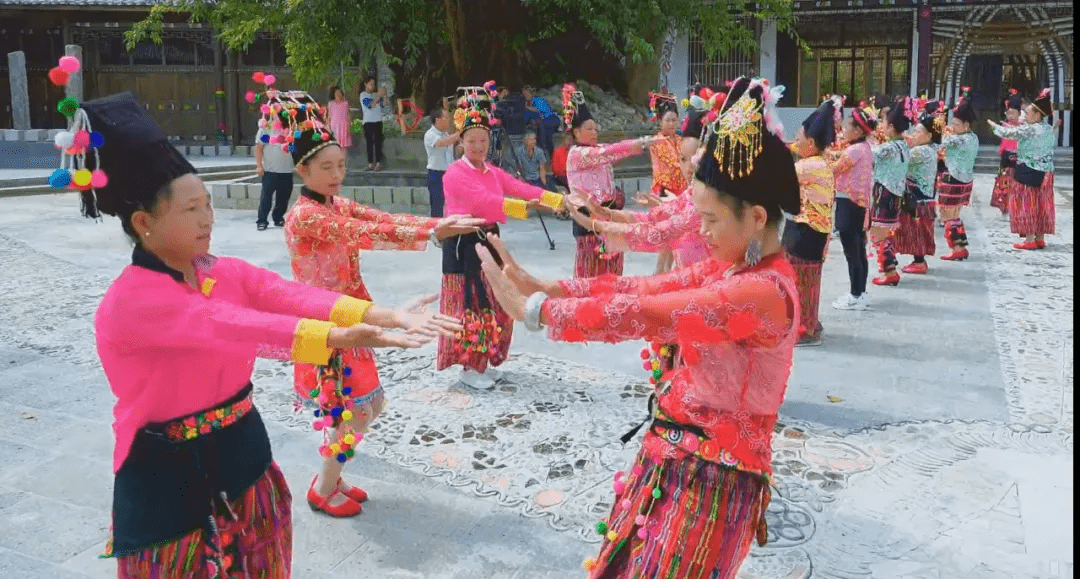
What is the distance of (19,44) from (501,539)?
21.3 metres

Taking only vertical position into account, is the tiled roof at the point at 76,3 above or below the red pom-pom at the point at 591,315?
above

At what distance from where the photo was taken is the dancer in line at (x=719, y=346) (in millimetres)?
2191

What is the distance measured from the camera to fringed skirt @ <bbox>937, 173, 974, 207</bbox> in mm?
9547

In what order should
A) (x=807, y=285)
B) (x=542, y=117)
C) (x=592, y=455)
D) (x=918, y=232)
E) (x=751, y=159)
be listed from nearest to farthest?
(x=751, y=159)
(x=592, y=455)
(x=807, y=285)
(x=918, y=232)
(x=542, y=117)

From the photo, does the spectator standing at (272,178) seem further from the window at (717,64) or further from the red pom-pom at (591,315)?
the window at (717,64)

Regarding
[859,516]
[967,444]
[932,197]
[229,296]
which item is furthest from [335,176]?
[932,197]

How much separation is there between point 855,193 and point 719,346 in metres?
5.19

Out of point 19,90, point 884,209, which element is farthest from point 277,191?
point 19,90

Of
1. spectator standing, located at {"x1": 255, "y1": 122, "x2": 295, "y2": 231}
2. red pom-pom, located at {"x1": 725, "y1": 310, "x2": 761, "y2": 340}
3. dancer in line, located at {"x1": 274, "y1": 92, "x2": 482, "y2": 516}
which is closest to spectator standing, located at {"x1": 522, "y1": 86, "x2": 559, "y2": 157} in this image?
spectator standing, located at {"x1": 255, "y1": 122, "x2": 295, "y2": 231}

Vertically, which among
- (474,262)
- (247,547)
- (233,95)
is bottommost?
(247,547)

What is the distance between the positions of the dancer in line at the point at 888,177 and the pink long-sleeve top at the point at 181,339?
6.77 m

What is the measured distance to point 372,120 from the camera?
14.2m

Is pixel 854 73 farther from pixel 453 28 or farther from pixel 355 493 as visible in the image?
pixel 355 493

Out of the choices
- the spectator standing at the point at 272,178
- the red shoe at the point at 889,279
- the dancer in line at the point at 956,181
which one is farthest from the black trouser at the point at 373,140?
the red shoe at the point at 889,279
